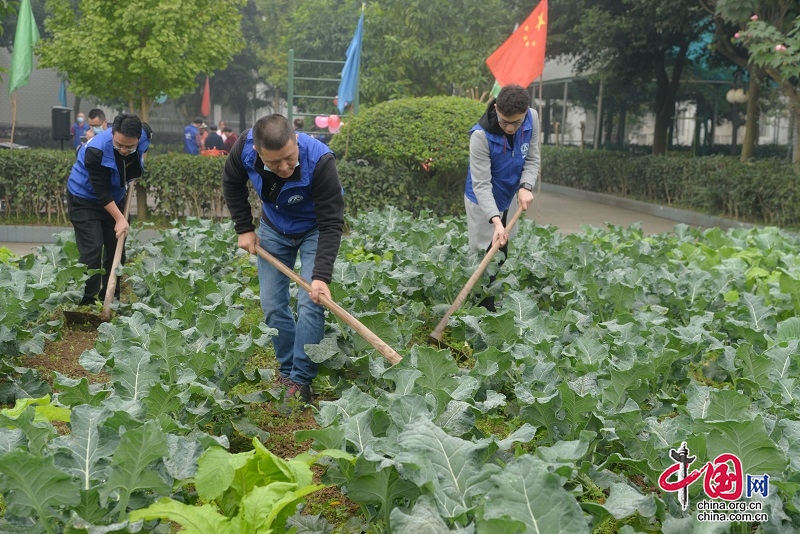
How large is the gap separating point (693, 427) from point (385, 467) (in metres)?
1.23

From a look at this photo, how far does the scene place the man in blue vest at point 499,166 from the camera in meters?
6.48

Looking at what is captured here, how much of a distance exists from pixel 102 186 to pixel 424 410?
4249 millimetres

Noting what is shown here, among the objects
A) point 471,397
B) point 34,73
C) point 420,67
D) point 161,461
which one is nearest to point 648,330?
point 471,397

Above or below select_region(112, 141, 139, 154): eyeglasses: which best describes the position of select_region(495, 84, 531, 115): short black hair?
above

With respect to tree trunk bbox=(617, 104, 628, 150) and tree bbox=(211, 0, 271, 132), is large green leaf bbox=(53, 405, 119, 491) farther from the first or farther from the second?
tree bbox=(211, 0, 271, 132)

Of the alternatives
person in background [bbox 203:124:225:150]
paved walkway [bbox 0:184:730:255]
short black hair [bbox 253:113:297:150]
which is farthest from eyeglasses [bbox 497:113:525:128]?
person in background [bbox 203:124:225:150]

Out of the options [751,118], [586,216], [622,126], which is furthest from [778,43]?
[622,126]

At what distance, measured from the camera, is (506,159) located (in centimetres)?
670

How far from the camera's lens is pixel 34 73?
139ft

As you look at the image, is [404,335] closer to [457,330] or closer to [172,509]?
[457,330]

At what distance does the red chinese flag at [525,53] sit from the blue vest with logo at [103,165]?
24.6 feet

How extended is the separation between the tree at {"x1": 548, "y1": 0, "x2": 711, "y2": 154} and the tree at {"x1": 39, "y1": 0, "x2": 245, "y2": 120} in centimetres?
867

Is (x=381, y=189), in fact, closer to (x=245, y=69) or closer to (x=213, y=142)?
(x=213, y=142)

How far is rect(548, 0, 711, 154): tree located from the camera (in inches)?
782
